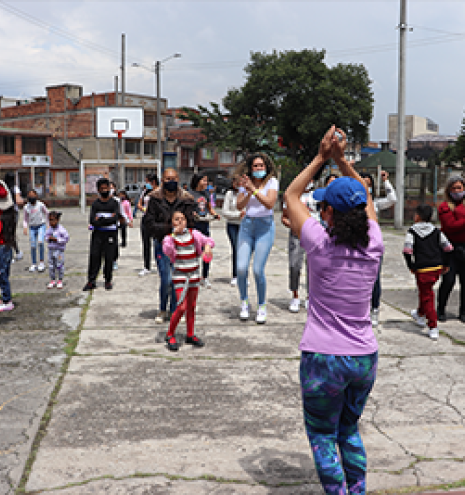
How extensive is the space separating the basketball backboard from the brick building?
16943 mm

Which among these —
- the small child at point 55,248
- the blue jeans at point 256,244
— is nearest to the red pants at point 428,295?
the blue jeans at point 256,244

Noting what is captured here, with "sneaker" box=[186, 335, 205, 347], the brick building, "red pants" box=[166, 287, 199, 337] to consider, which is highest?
the brick building

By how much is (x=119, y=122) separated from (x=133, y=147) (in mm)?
19428

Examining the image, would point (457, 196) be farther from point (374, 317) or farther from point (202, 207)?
point (202, 207)

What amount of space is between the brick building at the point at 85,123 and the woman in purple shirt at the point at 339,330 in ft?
162

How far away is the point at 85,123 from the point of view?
171ft

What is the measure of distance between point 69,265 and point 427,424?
9.01 meters

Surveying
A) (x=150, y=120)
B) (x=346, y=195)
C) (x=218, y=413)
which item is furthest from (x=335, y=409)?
(x=150, y=120)

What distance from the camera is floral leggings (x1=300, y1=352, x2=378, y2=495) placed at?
8.77ft

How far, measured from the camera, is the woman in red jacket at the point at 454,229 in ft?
22.7

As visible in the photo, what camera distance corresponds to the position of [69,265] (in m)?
11.6

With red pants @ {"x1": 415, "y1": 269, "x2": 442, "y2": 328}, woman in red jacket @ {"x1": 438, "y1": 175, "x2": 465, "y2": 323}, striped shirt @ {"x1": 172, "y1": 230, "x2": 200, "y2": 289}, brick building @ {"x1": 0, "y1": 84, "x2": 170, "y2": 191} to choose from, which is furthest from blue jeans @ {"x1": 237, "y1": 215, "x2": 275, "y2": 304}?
brick building @ {"x1": 0, "y1": 84, "x2": 170, "y2": 191}

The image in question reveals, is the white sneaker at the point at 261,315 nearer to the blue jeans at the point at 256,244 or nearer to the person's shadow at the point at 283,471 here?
the blue jeans at the point at 256,244

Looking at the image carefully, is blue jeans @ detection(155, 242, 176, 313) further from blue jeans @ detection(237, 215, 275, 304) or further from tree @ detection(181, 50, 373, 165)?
tree @ detection(181, 50, 373, 165)
